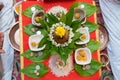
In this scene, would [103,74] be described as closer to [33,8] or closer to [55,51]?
[55,51]

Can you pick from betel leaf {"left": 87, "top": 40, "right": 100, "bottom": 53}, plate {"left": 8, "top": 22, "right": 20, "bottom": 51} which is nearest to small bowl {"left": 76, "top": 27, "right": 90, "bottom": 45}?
betel leaf {"left": 87, "top": 40, "right": 100, "bottom": 53}

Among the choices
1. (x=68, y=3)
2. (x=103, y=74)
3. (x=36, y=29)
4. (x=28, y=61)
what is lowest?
(x=103, y=74)

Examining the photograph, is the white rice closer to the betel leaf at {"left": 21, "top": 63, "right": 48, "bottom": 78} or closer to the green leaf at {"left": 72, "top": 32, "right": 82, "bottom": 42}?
the betel leaf at {"left": 21, "top": 63, "right": 48, "bottom": 78}

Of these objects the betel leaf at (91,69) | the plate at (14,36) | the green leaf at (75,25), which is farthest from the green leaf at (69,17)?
the plate at (14,36)

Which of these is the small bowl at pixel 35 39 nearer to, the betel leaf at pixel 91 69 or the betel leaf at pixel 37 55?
the betel leaf at pixel 37 55

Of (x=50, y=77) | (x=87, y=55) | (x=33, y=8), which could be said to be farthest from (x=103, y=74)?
(x=33, y=8)

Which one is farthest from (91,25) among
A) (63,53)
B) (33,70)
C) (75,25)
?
(33,70)

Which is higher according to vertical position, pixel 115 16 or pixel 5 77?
pixel 115 16
